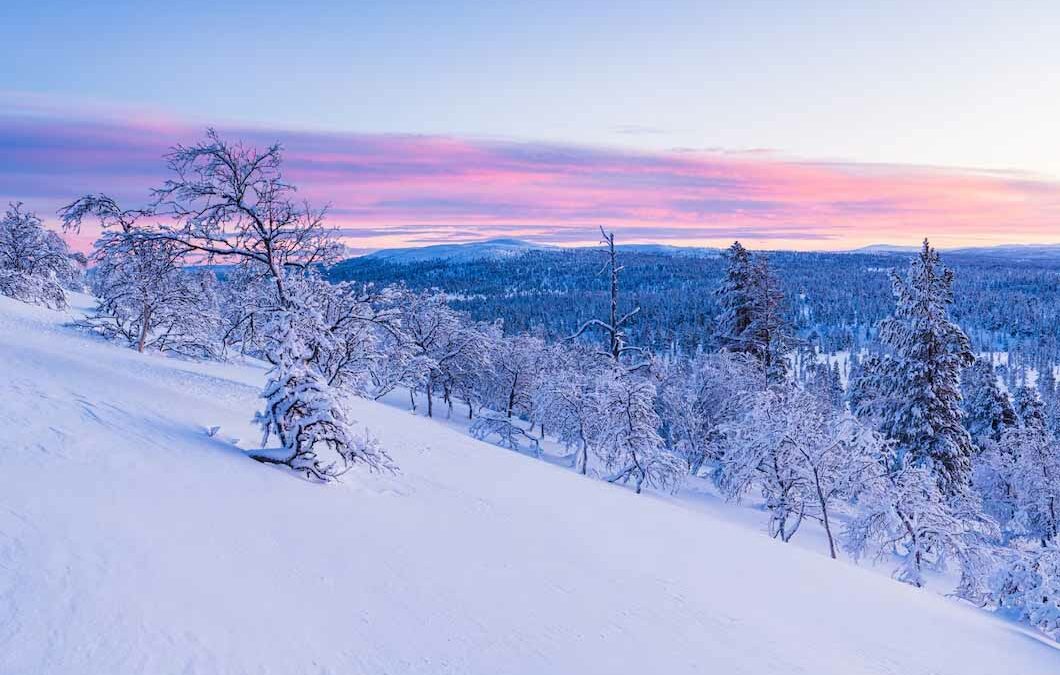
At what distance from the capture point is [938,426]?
25.6 m

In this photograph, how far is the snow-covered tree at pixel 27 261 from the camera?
3375cm

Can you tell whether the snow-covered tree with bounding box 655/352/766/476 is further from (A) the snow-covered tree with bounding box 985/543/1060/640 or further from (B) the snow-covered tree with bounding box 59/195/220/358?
(B) the snow-covered tree with bounding box 59/195/220/358

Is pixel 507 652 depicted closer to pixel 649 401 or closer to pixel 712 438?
pixel 649 401

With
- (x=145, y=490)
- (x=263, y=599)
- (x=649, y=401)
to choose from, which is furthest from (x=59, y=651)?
(x=649, y=401)

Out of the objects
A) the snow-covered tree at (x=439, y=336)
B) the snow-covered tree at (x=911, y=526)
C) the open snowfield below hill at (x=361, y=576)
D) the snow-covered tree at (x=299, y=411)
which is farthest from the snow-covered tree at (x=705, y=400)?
the snow-covered tree at (x=299, y=411)

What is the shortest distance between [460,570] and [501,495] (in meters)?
3.94

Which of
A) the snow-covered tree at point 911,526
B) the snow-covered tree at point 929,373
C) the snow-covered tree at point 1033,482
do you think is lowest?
A: the snow-covered tree at point 1033,482

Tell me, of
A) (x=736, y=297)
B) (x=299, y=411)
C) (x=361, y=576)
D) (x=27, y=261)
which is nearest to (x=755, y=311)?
(x=736, y=297)

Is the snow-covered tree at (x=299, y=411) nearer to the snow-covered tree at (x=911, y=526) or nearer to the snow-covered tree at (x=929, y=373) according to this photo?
the snow-covered tree at (x=911, y=526)

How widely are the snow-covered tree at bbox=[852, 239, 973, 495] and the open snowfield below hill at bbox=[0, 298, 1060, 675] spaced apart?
14897 millimetres

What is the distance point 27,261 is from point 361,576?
4123 cm

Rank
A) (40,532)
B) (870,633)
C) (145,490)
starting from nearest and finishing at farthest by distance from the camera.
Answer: (40,532) → (145,490) → (870,633)

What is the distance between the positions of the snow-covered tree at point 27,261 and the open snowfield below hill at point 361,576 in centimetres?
2812

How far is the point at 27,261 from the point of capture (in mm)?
36250
